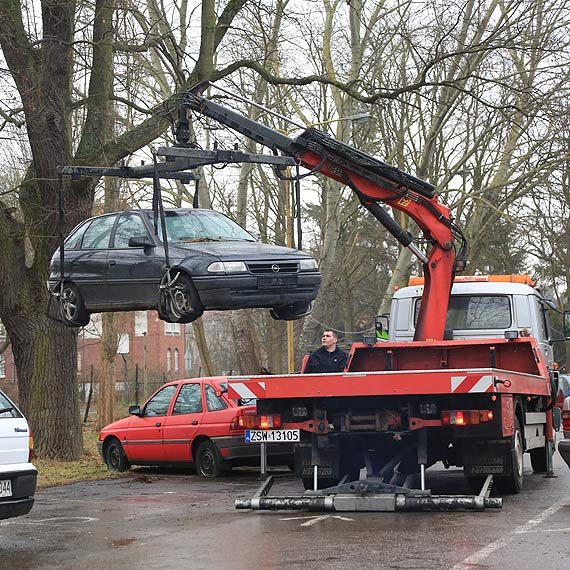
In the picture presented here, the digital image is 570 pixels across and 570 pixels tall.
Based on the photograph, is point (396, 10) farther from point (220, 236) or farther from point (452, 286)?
point (220, 236)

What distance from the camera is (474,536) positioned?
10.4 metres

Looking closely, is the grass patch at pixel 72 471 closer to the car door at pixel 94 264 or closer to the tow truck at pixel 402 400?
the car door at pixel 94 264

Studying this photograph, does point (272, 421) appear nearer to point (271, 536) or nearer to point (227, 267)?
point (227, 267)

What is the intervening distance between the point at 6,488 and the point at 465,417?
4.81 meters

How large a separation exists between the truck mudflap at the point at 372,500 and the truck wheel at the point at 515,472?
2.36 feet

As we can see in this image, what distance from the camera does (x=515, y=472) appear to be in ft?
44.1

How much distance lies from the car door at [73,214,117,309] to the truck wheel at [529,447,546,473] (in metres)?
6.78

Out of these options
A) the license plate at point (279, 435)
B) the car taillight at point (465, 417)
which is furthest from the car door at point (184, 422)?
the car taillight at point (465, 417)

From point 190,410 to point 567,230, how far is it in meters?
31.3

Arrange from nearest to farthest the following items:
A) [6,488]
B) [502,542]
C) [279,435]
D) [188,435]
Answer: [502,542] → [6,488] → [279,435] → [188,435]

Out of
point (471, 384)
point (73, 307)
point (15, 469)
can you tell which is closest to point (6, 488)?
point (15, 469)

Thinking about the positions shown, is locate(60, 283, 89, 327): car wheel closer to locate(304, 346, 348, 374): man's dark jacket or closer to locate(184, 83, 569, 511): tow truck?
locate(184, 83, 569, 511): tow truck

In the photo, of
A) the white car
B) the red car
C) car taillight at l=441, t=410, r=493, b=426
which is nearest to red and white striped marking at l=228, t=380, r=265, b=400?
car taillight at l=441, t=410, r=493, b=426

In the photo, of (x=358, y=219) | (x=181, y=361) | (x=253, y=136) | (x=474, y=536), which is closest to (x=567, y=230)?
(x=358, y=219)
